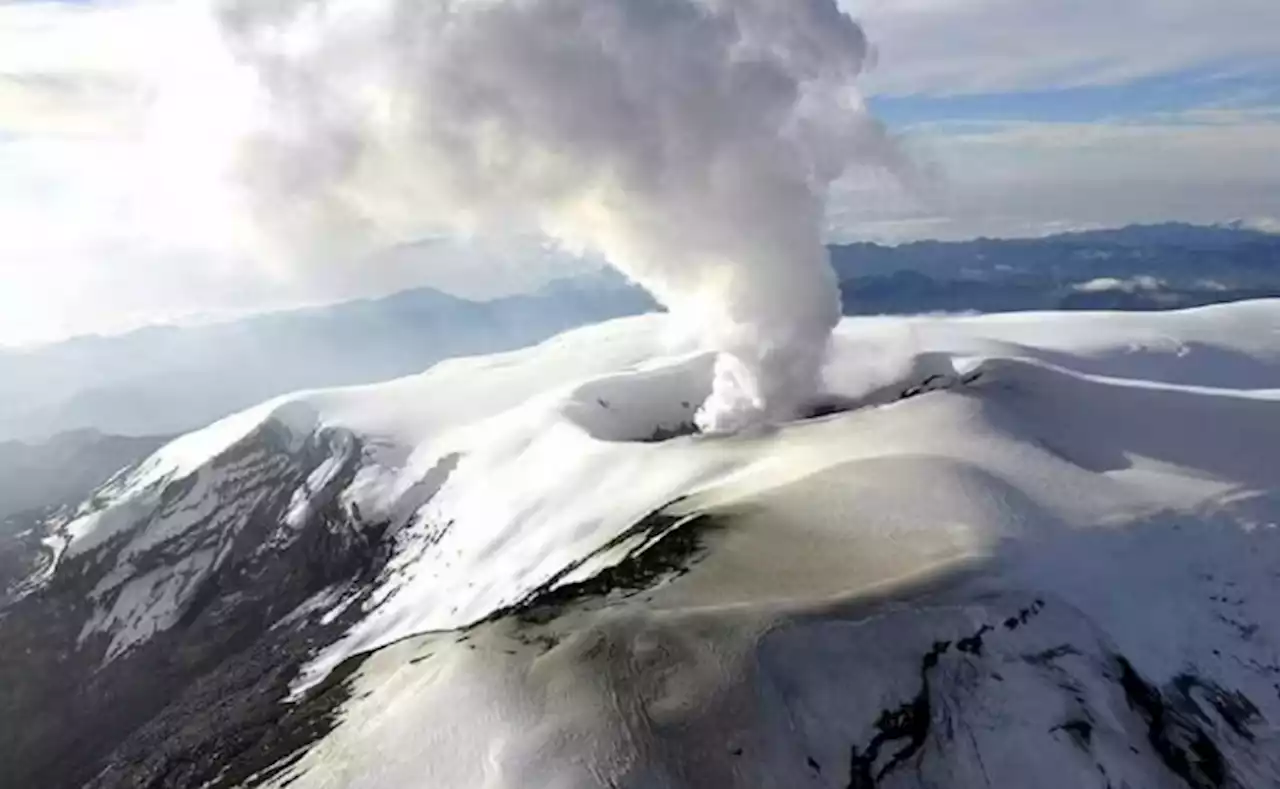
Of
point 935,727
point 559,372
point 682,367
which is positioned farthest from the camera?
point 559,372

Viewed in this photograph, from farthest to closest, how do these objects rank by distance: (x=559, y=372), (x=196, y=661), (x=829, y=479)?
(x=559, y=372), (x=196, y=661), (x=829, y=479)

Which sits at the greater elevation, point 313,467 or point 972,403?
point 972,403

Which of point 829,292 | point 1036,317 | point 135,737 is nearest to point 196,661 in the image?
point 135,737

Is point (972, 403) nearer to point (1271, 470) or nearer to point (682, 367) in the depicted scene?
point (1271, 470)

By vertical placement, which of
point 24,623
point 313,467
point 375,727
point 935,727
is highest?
point 375,727

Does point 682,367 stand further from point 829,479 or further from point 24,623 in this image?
point 24,623

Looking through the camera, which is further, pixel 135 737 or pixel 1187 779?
pixel 135 737
